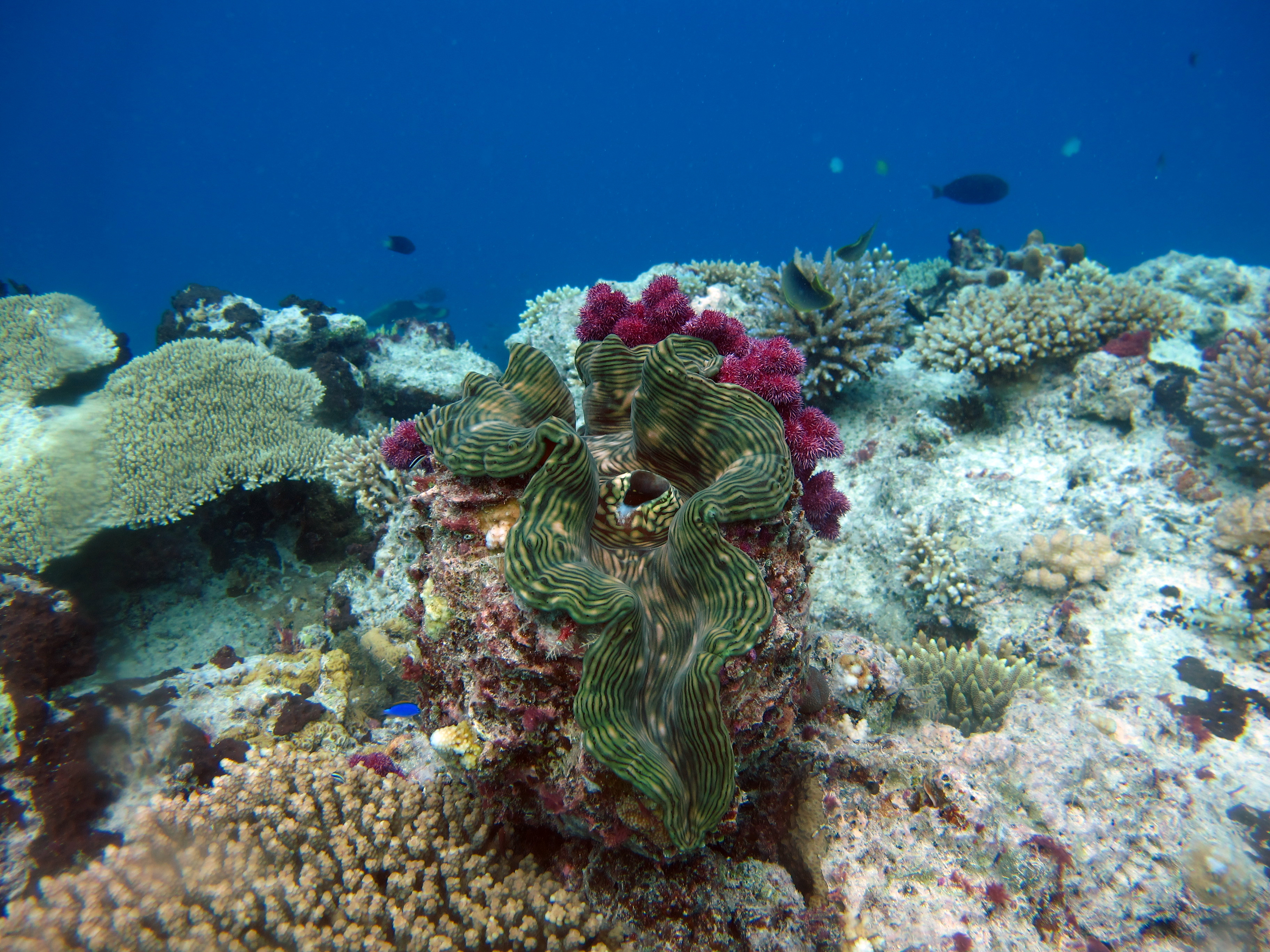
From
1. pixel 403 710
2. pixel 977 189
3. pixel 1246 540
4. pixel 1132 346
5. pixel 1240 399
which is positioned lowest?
pixel 403 710

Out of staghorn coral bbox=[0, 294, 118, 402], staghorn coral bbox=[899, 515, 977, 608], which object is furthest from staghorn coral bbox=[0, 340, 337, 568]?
staghorn coral bbox=[899, 515, 977, 608]

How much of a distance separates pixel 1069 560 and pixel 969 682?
1.48 metres

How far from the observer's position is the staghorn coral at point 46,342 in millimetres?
6195

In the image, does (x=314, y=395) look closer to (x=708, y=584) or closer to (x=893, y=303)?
(x=708, y=584)

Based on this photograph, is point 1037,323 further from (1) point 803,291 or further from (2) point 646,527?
(2) point 646,527

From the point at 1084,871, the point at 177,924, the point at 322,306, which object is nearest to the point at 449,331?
the point at 322,306

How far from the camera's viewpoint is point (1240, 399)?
489 centimetres

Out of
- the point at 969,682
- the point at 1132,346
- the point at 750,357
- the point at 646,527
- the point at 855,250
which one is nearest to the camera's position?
the point at 646,527

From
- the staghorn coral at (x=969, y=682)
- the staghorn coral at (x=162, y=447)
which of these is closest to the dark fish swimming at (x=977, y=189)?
the staghorn coral at (x=969, y=682)

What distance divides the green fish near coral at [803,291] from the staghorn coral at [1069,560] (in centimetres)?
271

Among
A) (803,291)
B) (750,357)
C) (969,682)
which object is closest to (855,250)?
(803,291)

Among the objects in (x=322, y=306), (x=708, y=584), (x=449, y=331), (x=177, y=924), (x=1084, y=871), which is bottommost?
(x=177, y=924)

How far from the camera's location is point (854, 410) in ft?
20.0

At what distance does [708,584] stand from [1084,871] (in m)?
2.24
